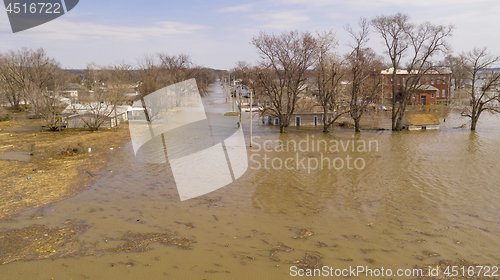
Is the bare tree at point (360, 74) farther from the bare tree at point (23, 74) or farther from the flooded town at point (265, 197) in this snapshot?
the bare tree at point (23, 74)

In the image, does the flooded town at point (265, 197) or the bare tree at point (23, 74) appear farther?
the bare tree at point (23, 74)

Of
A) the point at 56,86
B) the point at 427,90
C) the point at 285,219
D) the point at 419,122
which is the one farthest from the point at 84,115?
the point at 427,90

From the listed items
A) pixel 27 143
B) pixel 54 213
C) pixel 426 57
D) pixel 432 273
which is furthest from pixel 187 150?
pixel 426 57

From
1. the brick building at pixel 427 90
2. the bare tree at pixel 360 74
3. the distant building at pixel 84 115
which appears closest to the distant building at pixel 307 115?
the bare tree at pixel 360 74

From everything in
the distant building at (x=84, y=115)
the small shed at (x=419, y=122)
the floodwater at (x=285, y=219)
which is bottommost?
the floodwater at (x=285, y=219)

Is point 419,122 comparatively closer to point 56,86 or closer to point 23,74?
point 56,86

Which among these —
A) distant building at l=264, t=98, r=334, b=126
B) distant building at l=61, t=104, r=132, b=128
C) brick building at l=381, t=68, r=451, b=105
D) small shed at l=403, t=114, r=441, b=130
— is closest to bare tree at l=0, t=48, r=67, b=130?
distant building at l=61, t=104, r=132, b=128

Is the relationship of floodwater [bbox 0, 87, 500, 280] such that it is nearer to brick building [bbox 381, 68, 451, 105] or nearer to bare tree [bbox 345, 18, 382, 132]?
bare tree [bbox 345, 18, 382, 132]
